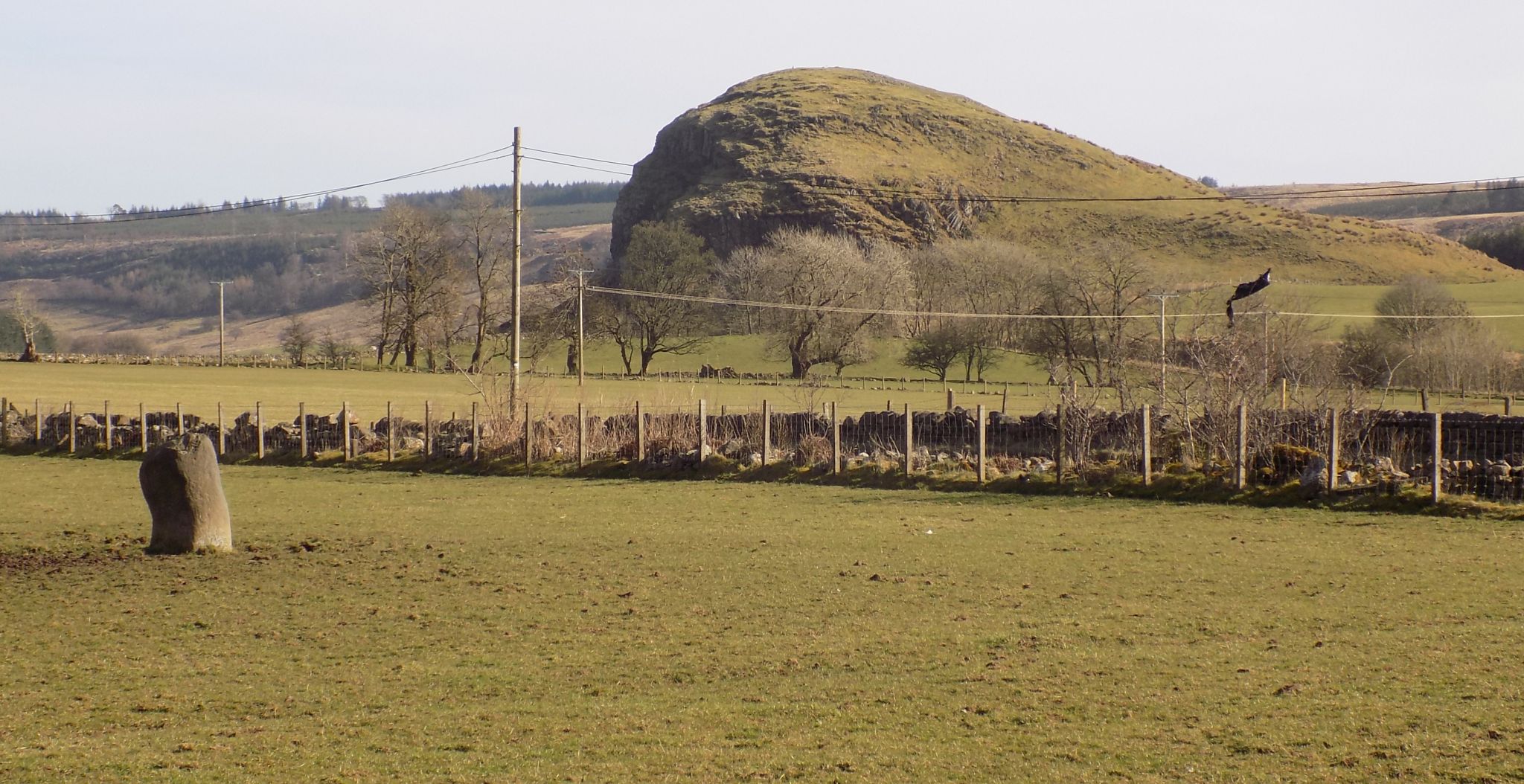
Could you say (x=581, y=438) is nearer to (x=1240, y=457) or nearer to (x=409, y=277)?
(x=1240, y=457)

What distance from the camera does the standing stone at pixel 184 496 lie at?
51.6ft

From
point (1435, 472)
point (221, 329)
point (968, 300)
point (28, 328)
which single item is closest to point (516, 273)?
point (1435, 472)

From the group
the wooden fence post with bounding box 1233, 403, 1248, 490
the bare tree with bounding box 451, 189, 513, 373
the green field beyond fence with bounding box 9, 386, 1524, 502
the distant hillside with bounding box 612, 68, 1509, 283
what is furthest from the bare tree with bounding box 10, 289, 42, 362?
the wooden fence post with bounding box 1233, 403, 1248, 490

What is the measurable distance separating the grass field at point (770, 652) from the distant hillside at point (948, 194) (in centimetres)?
11420

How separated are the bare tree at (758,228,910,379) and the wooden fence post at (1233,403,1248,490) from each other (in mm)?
59588

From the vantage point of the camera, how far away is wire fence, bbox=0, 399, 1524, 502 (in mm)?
22562

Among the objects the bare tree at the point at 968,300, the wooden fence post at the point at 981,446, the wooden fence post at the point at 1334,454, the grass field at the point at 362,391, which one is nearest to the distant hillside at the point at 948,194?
the bare tree at the point at 968,300

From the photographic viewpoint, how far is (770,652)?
10.6m

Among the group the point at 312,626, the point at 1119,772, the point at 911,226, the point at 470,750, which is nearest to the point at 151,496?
the point at 312,626

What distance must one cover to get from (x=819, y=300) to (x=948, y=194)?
75.1m

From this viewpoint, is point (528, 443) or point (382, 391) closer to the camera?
point (528, 443)

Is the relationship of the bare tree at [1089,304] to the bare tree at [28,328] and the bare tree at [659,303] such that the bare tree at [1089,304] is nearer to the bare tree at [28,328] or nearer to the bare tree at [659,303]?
the bare tree at [659,303]

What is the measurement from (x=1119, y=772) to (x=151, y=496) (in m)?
13.3

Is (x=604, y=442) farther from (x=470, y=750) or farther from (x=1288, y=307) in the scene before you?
(x=1288, y=307)
